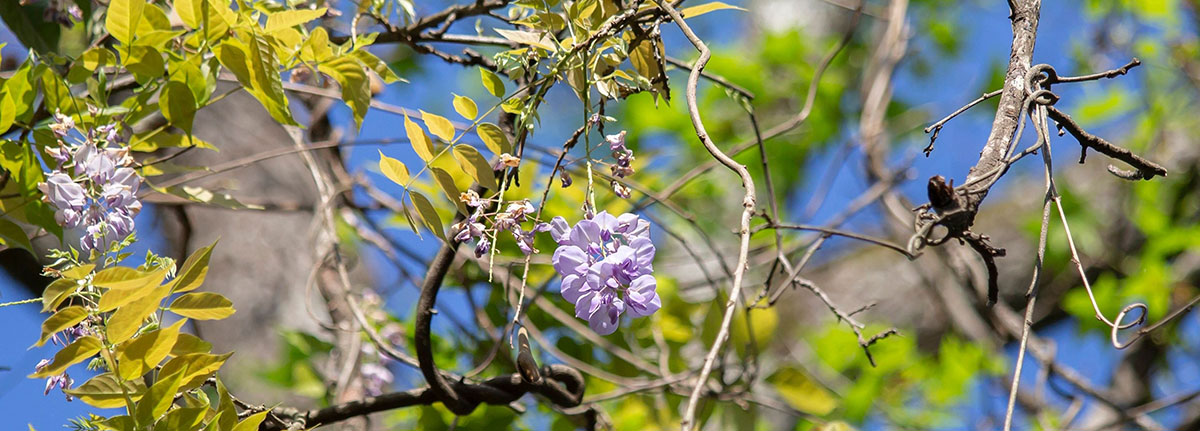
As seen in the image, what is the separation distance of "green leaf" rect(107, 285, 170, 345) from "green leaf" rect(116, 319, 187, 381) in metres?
0.01

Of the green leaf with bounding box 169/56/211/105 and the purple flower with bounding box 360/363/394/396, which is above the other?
the green leaf with bounding box 169/56/211/105

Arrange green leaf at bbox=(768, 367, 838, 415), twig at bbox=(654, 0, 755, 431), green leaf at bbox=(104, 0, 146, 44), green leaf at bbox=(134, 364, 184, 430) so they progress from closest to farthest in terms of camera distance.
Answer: twig at bbox=(654, 0, 755, 431), green leaf at bbox=(134, 364, 184, 430), green leaf at bbox=(104, 0, 146, 44), green leaf at bbox=(768, 367, 838, 415)

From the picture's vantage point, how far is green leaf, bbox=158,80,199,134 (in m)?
0.66

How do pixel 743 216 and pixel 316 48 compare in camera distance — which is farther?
pixel 316 48

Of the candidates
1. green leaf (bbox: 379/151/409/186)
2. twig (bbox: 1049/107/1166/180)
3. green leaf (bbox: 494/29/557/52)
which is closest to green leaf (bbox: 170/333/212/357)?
green leaf (bbox: 379/151/409/186)

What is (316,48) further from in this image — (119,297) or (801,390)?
(801,390)

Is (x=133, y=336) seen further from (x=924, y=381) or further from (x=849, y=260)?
(x=849, y=260)

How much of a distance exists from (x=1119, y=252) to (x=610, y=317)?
6.86 ft

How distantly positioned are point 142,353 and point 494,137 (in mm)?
241

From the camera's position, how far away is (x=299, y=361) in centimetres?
126

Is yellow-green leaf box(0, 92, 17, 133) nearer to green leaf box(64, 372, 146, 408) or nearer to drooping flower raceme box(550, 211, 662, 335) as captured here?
green leaf box(64, 372, 146, 408)

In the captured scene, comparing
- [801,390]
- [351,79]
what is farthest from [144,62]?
[801,390]

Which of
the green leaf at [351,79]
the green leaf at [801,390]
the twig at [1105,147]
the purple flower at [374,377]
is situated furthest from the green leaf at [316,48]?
the green leaf at [801,390]

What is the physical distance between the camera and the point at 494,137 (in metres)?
0.59
